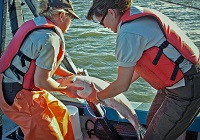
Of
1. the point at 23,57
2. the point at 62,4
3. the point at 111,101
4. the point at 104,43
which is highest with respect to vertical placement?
the point at 62,4

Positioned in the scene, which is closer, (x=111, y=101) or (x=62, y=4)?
(x=62, y=4)

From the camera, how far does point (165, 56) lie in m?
2.66

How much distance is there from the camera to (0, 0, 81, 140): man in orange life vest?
113 inches

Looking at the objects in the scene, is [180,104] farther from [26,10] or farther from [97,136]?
[26,10]

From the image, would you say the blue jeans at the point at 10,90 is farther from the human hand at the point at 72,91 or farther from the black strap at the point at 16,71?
the human hand at the point at 72,91

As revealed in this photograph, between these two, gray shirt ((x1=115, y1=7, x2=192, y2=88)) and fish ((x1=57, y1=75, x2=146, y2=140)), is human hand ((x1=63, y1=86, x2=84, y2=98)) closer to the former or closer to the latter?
fish ((x1=57, y1=75, x2=146, y2=140))

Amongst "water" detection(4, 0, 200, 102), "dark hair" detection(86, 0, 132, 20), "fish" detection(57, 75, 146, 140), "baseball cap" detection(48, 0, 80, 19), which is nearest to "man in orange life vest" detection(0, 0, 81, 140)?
"baseball cap" detection(48, 0, 80, 19)

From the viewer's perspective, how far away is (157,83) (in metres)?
2.88

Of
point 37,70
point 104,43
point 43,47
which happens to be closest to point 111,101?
point 37,70

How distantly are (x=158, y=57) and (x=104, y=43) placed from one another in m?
8.16

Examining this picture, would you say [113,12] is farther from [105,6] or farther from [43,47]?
[43,47]

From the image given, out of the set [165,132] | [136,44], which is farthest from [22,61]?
[165,132]

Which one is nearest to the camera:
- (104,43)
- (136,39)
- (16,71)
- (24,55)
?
(136,39)

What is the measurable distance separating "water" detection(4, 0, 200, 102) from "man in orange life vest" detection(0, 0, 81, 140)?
15.0 ft
